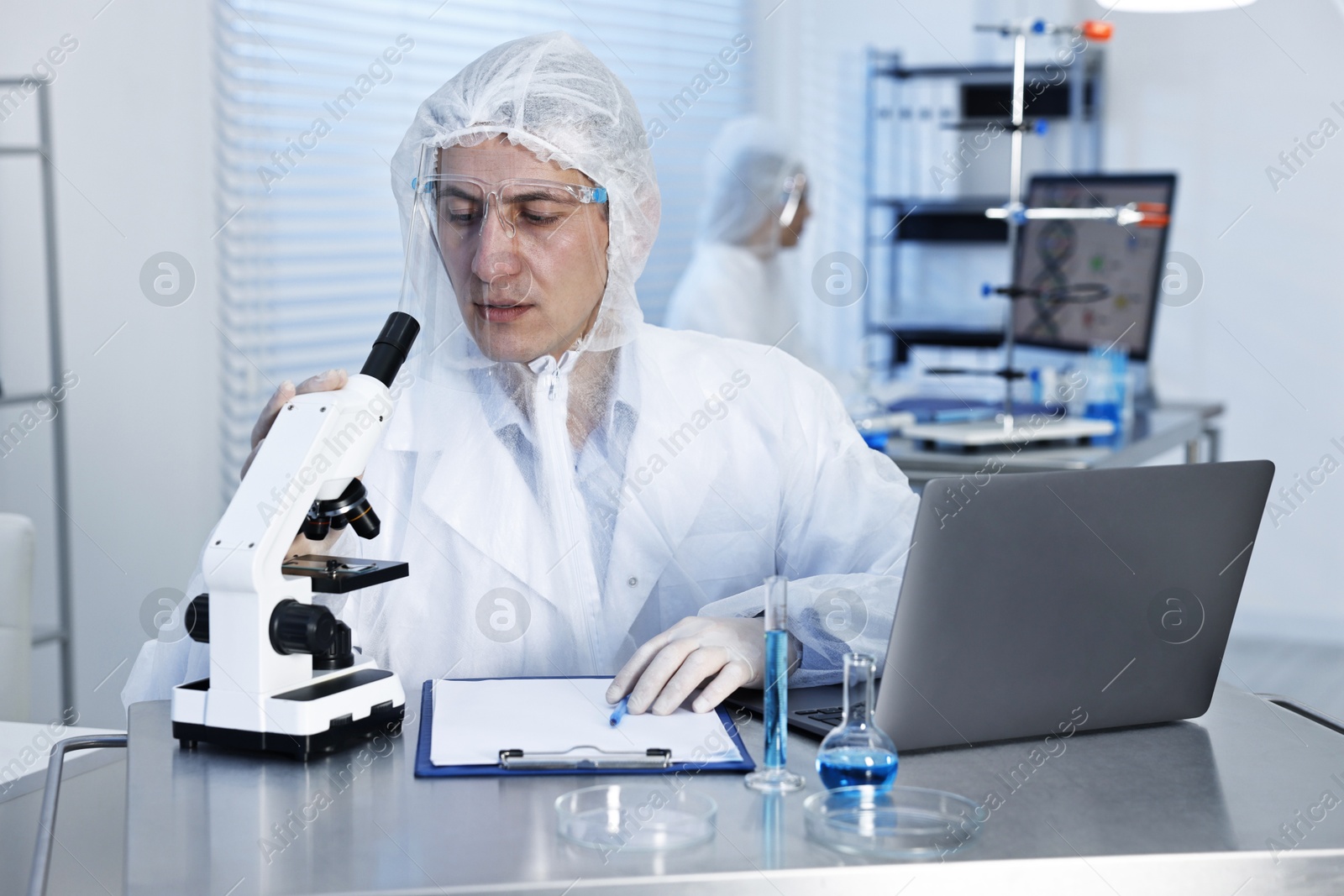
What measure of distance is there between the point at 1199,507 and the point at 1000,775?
262 millimetres

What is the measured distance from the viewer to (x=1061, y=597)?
3.15 feet

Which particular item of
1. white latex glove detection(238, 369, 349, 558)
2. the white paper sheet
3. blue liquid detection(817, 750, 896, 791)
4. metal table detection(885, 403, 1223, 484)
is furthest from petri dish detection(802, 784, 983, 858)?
metal table detection(885, 403, 1223, 484)

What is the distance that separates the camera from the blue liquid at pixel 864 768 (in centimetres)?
87

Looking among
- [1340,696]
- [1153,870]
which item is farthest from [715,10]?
[1153,870]

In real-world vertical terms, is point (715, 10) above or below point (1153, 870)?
above

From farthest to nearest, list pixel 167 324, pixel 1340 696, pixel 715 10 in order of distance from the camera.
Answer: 1. pixel 715 10
2. pixel 1340 696
3. pixel 167 324

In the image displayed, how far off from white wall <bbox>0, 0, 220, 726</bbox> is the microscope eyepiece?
1.60 metres

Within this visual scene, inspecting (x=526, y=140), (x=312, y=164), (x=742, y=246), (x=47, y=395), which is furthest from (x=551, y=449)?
(x=742, y=246)

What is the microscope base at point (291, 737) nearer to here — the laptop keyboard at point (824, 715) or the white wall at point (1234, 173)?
the laptop keyboard at point (824, 715)

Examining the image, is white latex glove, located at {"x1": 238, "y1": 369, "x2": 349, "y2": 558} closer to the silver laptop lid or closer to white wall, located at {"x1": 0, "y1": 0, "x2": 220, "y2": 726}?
the silver laptop lid

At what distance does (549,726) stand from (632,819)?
0.21 m

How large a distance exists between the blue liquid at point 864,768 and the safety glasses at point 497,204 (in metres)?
0.78

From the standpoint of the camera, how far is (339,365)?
2959 millimetres

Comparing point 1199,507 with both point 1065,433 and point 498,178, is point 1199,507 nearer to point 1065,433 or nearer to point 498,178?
point 498,178
